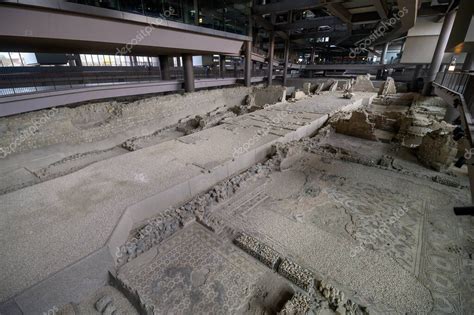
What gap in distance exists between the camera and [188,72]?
37.3 ft

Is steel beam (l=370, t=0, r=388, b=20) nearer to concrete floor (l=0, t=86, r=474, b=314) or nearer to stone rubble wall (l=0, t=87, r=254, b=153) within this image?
concrete floor (l=0, t=86, r=474, b=314)

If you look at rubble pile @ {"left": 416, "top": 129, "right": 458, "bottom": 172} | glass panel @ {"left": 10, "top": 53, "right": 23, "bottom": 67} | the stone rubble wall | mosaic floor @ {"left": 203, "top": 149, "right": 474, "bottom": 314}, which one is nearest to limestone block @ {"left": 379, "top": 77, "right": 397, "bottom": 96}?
rubble pile @ {"left": 416, "top": 129, "right": 458, "bottom": 172}

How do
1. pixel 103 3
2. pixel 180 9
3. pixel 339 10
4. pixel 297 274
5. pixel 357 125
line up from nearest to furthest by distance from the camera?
pixel 297 274, pixel 103 3, pixel 357 125, pixel 180 9, pixel 339 10

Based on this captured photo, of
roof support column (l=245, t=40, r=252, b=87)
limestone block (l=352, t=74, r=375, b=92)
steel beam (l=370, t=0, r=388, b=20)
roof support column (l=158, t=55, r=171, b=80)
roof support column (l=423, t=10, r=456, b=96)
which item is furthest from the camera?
limestone block (l=352, t=74, r=375, b=92)

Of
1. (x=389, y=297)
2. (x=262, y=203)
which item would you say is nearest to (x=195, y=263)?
(x=262, y=203)

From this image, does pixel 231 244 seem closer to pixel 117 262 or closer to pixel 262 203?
pixel 262 203

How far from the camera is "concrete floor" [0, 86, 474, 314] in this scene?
2.41 meters

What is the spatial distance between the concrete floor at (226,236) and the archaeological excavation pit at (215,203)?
22mm

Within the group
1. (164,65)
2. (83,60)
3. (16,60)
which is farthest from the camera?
(83,60)

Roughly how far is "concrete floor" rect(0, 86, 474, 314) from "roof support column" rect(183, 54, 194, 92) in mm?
7061

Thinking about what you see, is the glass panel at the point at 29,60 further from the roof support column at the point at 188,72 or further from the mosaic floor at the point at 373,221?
the mosaic floor at the point at 373,221

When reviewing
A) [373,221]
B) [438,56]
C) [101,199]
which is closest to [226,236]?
[101,199]

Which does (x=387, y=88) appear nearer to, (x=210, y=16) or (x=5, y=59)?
(x=210, y=16)

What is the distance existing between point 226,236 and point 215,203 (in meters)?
0.88
